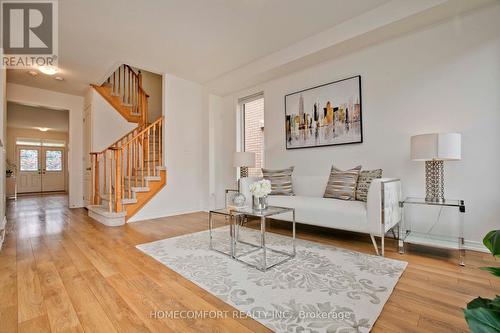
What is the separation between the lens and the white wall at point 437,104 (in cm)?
255

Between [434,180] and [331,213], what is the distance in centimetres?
119

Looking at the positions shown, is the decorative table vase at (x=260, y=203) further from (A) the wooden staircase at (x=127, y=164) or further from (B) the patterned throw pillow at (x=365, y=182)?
(A) the wooden staircase at (x=127, y=164)

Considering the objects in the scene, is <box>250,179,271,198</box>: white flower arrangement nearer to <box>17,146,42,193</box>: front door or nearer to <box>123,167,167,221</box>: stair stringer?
<box>123,167,167,221</box>: stair stringer

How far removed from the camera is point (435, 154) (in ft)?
7.93

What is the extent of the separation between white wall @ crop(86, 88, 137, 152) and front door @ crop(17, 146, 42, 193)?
242 inches

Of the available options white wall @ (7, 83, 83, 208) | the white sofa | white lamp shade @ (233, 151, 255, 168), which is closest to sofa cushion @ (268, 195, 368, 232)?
the white sofa

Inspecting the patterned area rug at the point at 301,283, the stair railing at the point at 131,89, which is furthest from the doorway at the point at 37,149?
the patterned area rug at the point at 301,283

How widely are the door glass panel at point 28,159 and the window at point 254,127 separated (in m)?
9.54

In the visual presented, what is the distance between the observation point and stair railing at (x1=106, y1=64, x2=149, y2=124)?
595 cm

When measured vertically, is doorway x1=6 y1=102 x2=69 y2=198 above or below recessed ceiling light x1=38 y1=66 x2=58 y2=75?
below

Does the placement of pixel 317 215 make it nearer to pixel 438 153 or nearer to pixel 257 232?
pixel 257 232

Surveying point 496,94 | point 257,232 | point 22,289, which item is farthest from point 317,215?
point 22,289

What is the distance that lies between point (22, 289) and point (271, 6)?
11.8 feet

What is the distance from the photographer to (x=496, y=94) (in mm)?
2506
